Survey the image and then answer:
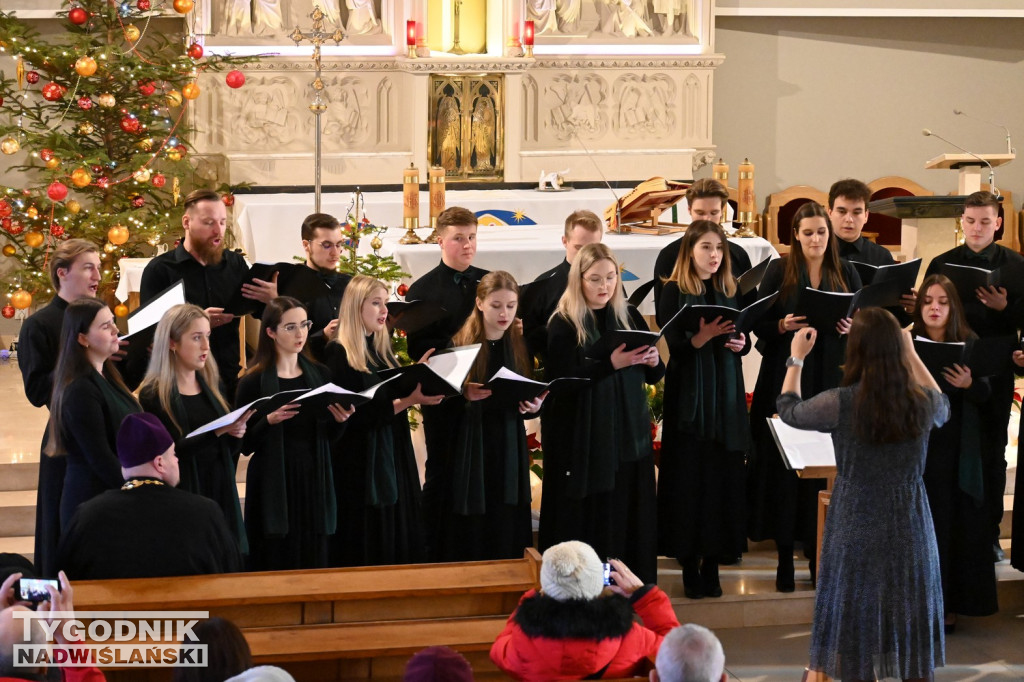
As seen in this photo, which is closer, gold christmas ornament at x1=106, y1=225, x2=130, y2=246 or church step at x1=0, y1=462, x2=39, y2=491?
church step at x1=0, y1=462, x2=39, y2=491

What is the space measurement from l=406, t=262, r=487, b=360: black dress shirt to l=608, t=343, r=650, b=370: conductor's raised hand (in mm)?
710

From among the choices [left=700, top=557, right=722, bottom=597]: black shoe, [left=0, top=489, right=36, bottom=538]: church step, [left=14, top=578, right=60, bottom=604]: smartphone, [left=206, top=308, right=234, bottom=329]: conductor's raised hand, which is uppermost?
[left=206, top=308, right=234, bottom=329]: conductor's raised hand

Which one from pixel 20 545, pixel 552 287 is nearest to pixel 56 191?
pixel 20 545

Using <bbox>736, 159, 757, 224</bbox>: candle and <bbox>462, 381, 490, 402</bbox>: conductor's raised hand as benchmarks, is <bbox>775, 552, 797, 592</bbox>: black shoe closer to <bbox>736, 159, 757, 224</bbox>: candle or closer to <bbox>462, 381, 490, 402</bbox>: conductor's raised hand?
<bbox>462, 381, 490, 402</bbox>: conductor's raised hand

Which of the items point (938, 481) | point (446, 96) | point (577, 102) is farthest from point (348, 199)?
point (938, 481)

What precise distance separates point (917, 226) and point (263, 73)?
4.97 meters

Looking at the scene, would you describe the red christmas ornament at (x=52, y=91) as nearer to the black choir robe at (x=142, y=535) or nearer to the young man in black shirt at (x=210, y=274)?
the young man in black shirt at (x=210, y=274)

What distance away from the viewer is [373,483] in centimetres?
507

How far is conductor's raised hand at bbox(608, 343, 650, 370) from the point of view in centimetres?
519

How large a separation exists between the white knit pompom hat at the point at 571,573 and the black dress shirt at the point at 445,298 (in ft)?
6.78

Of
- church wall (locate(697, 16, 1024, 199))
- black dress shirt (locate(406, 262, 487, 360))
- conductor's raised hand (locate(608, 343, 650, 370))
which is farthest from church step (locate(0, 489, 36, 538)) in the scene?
church wall (locate(697, 16, 1024, 199))

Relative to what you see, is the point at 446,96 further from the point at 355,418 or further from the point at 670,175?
the point at 355,418

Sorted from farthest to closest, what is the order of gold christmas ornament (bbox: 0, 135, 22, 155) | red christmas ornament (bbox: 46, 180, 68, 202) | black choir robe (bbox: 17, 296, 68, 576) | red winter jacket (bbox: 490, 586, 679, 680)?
gold christmas ornament (bbox: 0, 135, 22, 155), red christmas ornament (bbox: 46, 180, 68, 202), black choir robe (bbox: 17, 296, 68, 576), red winter jacket (bbox: 490, 586, 679, 680)

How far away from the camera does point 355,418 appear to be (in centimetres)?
508
